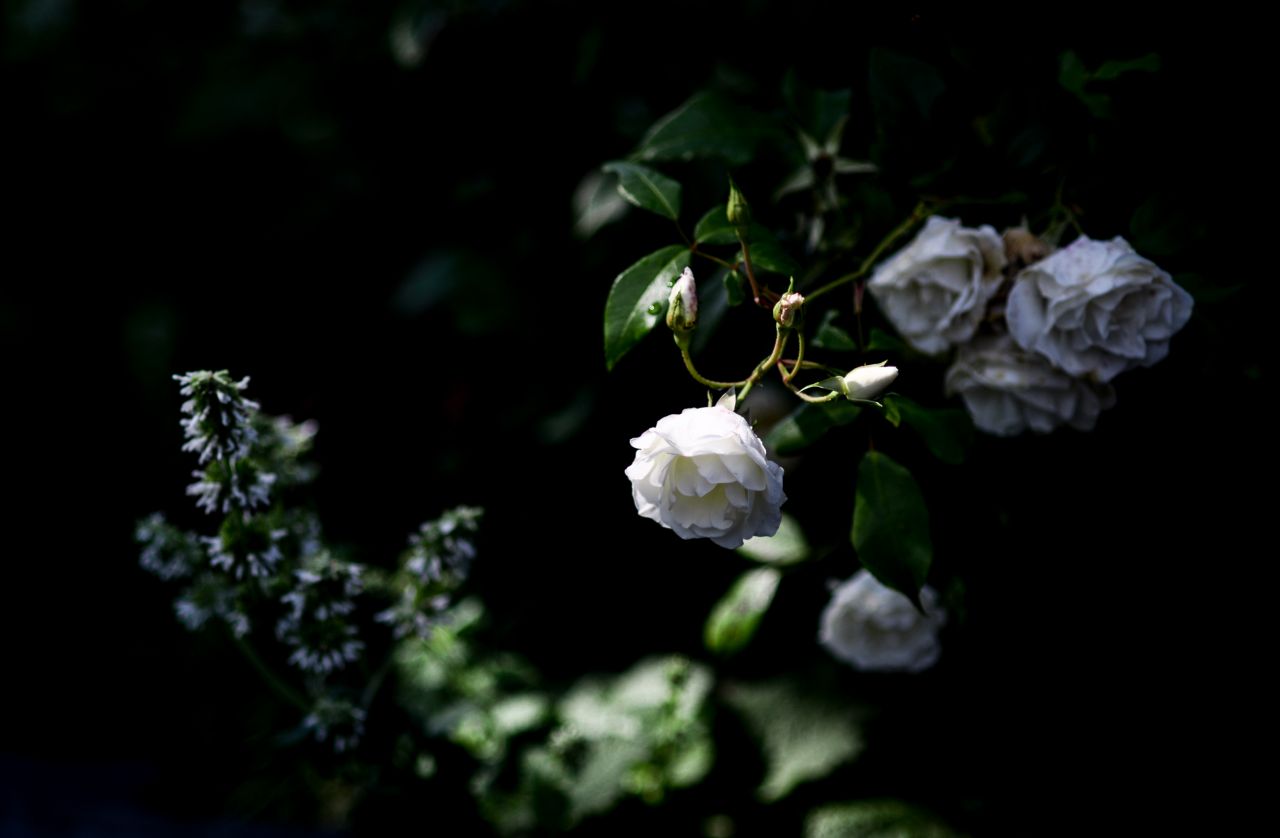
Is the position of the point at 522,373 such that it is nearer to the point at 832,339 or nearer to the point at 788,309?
the point at 832,339

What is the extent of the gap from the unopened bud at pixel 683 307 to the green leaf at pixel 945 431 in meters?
0.21

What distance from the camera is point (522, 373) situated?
1.95m

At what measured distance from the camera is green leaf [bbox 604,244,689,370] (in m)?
0.80

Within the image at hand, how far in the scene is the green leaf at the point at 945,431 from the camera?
829 mm

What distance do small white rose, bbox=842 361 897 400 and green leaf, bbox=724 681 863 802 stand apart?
978 millimetres

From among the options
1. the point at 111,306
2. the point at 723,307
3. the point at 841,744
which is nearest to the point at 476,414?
the point at 841,744

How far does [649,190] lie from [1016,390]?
376 mm

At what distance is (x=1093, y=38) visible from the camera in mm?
1028

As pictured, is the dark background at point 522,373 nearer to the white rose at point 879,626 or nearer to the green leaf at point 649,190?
the white rose at point 879,626

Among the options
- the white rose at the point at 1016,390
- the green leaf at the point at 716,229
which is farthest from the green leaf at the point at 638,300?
the white rose at the point at 1016,390

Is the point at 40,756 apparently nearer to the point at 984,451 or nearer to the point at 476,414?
the point at 476,414

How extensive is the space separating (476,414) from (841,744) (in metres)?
0.90

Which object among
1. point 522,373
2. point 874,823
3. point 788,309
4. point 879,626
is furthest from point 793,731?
point 788,309

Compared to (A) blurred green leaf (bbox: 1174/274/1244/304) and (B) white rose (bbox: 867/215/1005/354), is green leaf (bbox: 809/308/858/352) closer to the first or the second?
(B) white rose (bbox: 867/215/1005/354)
